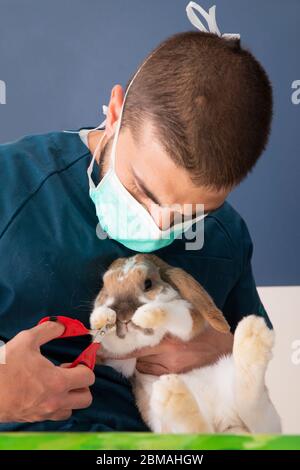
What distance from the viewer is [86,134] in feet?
3.48

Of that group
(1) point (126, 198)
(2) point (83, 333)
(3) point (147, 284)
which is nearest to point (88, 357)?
(2) point (83, 333)

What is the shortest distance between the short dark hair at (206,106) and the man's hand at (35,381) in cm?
32

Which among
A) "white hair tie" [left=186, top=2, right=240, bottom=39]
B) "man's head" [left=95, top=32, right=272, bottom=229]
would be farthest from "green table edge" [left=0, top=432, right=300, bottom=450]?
"white hair tie" [left=186, top=2, right=240, bottom=39]

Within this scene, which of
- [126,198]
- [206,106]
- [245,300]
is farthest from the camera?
[245,300]

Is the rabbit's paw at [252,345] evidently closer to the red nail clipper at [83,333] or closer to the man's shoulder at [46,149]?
the red nail clipper at [83,333]

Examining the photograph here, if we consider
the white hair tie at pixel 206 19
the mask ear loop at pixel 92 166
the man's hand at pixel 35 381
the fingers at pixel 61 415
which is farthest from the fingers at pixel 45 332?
the white hair tie at pixel 206 19

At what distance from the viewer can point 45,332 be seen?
3.10ft

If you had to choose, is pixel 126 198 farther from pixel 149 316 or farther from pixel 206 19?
pixel 206 19

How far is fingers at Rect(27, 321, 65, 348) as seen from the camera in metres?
0.94

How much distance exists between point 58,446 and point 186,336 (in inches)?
9.9

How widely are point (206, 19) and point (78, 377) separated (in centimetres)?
57

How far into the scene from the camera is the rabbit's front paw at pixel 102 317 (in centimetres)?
98

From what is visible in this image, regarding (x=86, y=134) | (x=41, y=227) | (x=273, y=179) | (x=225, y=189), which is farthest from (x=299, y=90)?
(x=41, y=227)

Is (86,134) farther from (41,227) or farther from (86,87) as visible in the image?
(41,227)
